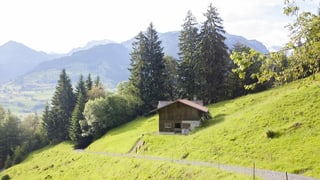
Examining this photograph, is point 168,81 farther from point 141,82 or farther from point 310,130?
point 310,130

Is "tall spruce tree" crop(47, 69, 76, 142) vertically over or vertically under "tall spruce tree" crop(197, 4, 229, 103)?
under

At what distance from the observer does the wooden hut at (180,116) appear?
5797 cm

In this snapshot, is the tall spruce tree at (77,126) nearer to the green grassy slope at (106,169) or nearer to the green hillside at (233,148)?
the green grassy slope at (106,169)

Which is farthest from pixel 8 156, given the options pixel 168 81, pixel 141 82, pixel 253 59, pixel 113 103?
pixel 253 59

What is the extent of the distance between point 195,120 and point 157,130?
25.0 ft

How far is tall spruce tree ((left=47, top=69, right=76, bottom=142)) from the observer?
91688 mm

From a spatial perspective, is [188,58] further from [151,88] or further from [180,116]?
[180,116]

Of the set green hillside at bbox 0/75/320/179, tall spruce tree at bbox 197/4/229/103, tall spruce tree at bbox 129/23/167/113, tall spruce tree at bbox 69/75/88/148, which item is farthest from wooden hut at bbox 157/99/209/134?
tall spruce tree at bbox 69/75/88/148

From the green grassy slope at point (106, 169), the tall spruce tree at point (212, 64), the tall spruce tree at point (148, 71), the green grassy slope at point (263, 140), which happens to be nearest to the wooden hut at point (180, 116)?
the green grassy slope at point (263, 140)

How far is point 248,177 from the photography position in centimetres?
2706

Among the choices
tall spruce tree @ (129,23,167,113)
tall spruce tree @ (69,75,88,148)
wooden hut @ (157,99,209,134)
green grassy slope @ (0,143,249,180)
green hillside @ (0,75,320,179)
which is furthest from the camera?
tall spruce tree @ (129,23,167,113)

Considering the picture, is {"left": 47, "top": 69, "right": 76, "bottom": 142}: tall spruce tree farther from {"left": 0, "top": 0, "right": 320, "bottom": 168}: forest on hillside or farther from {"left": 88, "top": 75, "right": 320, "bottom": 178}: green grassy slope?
{"left": 88, "top": 75, "right": 320, "bottom": 178}: green grassy slope

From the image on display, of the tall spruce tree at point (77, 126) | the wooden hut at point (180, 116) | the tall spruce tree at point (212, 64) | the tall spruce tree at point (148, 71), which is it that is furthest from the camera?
the tall spruce tree at point (148, 71)

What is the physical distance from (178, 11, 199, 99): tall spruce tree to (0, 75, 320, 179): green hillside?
18.9 m
